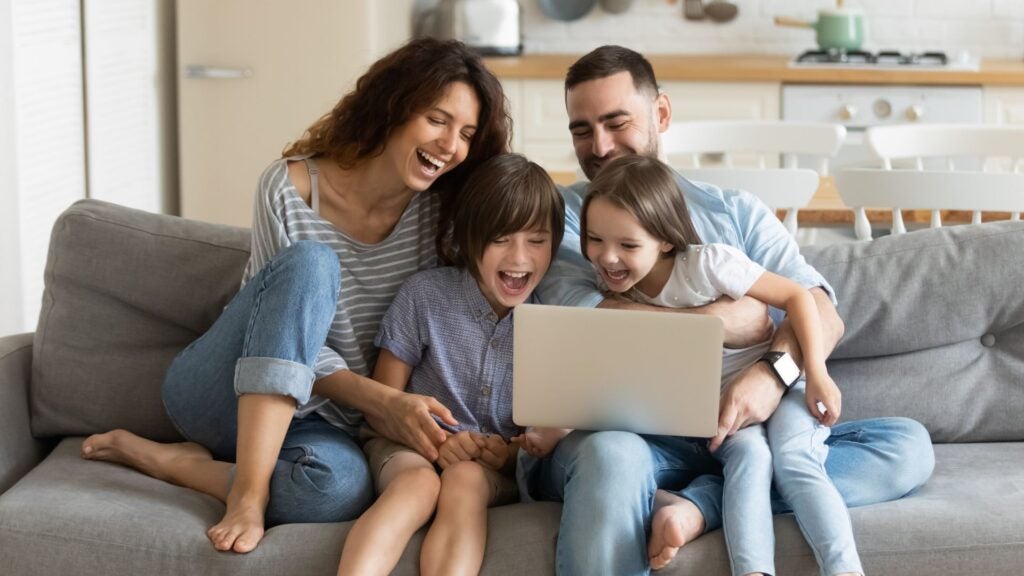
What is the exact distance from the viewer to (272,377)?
203 centimetres

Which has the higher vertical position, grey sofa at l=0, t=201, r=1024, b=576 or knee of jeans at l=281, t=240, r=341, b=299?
knee of jeans at l=281, t=240, r=341, b=299

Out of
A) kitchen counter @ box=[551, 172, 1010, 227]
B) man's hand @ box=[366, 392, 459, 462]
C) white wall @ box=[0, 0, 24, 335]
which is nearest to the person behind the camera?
man's hand @ box=[366, 392, 459, 462]

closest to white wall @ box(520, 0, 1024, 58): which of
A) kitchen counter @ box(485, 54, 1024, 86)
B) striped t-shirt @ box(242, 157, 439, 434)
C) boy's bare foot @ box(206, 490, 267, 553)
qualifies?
kitchen counter @ box(485, 54, 1024, 86)

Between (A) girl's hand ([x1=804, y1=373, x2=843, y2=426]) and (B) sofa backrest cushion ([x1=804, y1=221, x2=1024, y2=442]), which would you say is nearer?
(A) girl's hand ([x1=804, y1=373, x2=843, y2=426])

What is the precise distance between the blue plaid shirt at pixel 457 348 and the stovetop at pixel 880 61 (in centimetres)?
267

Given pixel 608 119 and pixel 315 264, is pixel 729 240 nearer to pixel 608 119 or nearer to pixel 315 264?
pixel 608 119

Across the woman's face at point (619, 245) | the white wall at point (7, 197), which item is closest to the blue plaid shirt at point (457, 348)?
the woman's face at point (619, 245)

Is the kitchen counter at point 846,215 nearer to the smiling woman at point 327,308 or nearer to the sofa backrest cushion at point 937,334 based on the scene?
the sofa backrest cushion at point 937,334

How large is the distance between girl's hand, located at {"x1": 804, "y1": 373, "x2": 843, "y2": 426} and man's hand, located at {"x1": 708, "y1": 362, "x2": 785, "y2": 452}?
0.15 ft

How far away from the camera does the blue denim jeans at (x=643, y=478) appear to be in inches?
73.8

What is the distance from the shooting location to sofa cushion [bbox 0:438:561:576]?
1925mm

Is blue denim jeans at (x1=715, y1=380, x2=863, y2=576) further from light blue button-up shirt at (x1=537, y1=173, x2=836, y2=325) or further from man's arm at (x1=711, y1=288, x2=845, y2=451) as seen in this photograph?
light blue button-up shirt at (x1=537, y1=173, x2=836, y2=325)

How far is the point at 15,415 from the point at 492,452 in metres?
0.83

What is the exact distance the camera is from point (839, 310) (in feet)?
7.85
